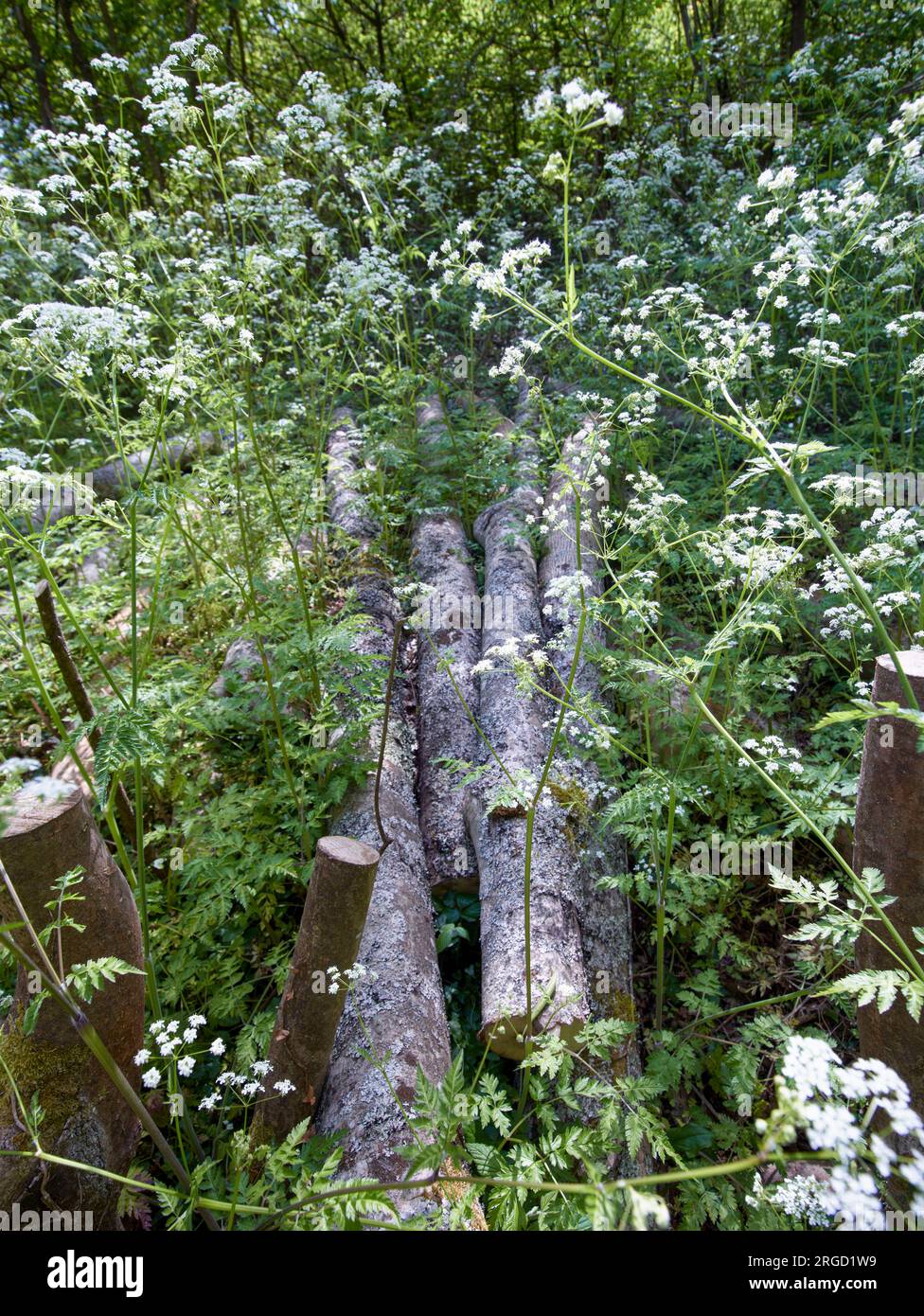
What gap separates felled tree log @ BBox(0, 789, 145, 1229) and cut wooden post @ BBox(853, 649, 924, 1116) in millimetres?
2104

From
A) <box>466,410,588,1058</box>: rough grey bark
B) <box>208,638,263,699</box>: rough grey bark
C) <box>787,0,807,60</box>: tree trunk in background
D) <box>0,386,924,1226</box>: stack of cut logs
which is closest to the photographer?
<box>0,386,924,1226</box>: stack of cut logs

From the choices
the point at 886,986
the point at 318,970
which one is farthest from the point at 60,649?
the point at 886,986

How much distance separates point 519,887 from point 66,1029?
1631mm

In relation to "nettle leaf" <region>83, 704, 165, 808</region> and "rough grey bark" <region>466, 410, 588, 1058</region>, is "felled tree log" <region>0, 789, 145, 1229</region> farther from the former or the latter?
"rough grey bark" <region>466, 410, 588, 1058</region>

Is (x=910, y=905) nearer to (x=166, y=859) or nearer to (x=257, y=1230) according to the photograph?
(x=257, y=1230)

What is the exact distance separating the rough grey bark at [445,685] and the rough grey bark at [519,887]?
114 millimetres

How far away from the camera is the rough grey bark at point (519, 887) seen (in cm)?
244

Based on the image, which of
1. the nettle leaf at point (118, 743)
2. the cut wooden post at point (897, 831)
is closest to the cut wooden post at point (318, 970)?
the nettle leaf at point (118, 743)

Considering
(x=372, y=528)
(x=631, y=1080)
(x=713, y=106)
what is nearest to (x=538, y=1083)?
(x=631, y=1080)

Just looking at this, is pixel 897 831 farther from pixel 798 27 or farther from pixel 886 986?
pixel 798 27

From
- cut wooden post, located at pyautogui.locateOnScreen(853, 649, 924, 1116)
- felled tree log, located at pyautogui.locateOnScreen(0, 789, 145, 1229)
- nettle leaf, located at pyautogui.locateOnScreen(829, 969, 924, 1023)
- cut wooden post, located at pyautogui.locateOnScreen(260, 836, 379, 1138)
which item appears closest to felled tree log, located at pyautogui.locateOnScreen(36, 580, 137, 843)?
felled tree log, located at pyautogui.locateOnScreen(0, 789, 145, 1229)

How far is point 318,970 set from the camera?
83.2 inches

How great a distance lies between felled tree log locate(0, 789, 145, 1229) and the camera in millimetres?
1820

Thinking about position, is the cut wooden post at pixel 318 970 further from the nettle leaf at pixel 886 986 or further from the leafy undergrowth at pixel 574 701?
the nettle leaf at pixel 886 986
